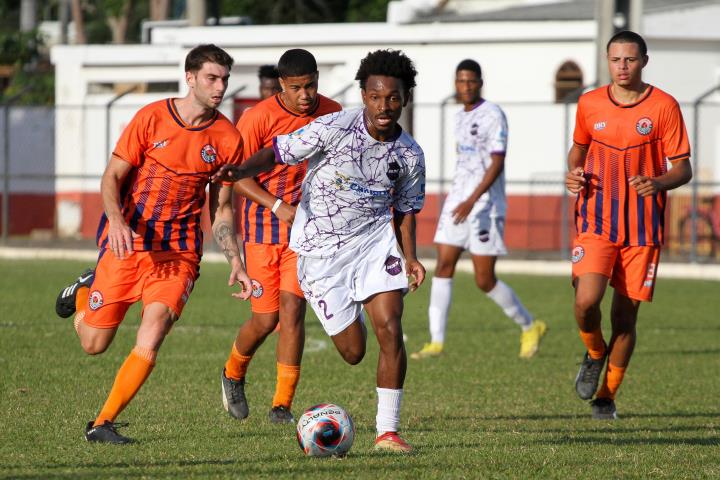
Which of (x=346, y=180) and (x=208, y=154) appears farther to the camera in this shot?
(x=208, y=154)

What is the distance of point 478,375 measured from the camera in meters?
10.7

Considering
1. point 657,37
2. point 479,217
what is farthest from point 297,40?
point 479,217

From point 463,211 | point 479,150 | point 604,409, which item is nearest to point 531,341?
point 463,211

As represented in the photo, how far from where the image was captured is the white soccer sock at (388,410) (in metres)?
6.92

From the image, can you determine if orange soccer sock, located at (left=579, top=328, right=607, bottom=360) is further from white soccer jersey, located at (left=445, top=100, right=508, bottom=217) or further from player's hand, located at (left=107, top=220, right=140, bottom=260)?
player's hand, located at (left=107, top=220, right=140, bottom=260)

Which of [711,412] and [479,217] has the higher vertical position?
[479,217]

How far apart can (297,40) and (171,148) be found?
840 inches

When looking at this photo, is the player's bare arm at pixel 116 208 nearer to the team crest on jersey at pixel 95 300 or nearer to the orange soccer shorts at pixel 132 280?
the orange soccer shorts at pixel 132 280

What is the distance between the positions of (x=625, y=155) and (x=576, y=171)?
0.33m

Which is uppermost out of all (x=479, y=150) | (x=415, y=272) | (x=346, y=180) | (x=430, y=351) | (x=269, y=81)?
(x=269, y=81)

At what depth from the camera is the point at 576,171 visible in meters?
8.50

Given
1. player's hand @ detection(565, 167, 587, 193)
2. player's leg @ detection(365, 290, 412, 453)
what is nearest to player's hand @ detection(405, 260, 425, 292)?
player's leg @ detection(365, 290, 412, 453)

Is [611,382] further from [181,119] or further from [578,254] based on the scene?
[181,119]

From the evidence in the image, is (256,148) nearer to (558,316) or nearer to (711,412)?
(711,412)
